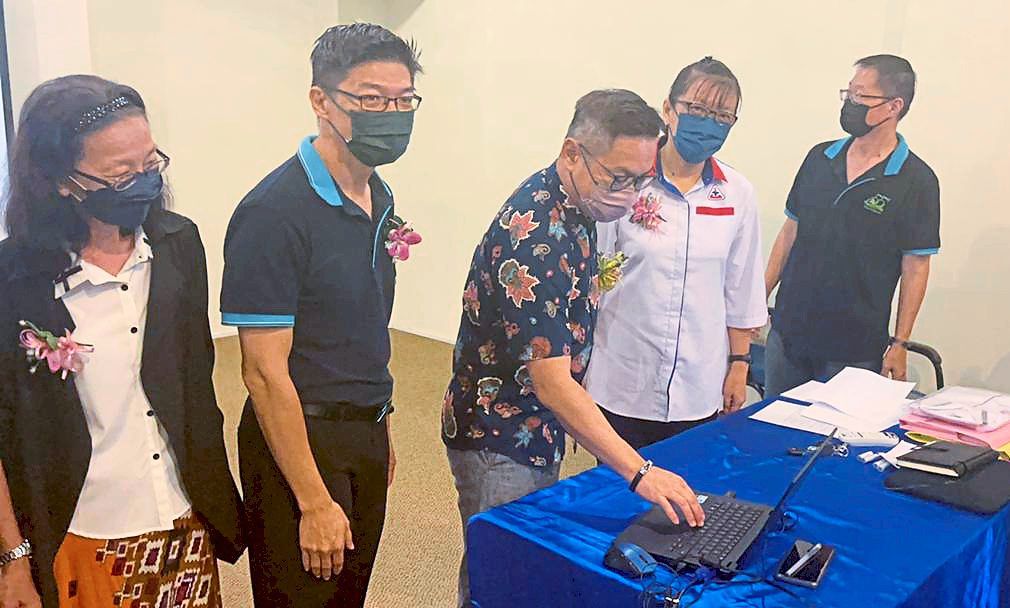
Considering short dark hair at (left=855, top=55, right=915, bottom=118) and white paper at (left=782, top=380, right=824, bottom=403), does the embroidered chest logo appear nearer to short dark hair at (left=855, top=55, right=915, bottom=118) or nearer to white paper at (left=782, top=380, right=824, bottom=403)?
short dark hair at (left=855, top=55, right=915, bottom=118)

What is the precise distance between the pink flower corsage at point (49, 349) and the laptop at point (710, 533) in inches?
34.4

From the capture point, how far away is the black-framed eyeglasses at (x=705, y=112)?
7.13 ft

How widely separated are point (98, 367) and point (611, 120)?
0.99 meters

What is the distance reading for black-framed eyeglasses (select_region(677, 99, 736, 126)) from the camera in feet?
7.13

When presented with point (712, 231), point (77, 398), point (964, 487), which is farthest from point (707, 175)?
point (77, 398)

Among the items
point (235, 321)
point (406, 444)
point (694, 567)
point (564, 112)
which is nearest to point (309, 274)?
point (235, 321)

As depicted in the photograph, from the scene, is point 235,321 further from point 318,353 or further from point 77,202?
point 77,202

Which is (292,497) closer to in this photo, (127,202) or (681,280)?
(127,202)

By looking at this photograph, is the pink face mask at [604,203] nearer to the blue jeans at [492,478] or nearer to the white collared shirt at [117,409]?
the blue jeans at [492,478]

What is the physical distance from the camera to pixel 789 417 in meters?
2.06

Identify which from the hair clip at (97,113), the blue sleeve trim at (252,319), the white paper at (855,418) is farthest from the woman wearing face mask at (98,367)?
the white paper at (855,418)

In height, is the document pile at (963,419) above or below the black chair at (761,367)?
above

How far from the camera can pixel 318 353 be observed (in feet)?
4.78

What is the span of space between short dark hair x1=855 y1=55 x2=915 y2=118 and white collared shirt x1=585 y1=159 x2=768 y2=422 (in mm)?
1030
